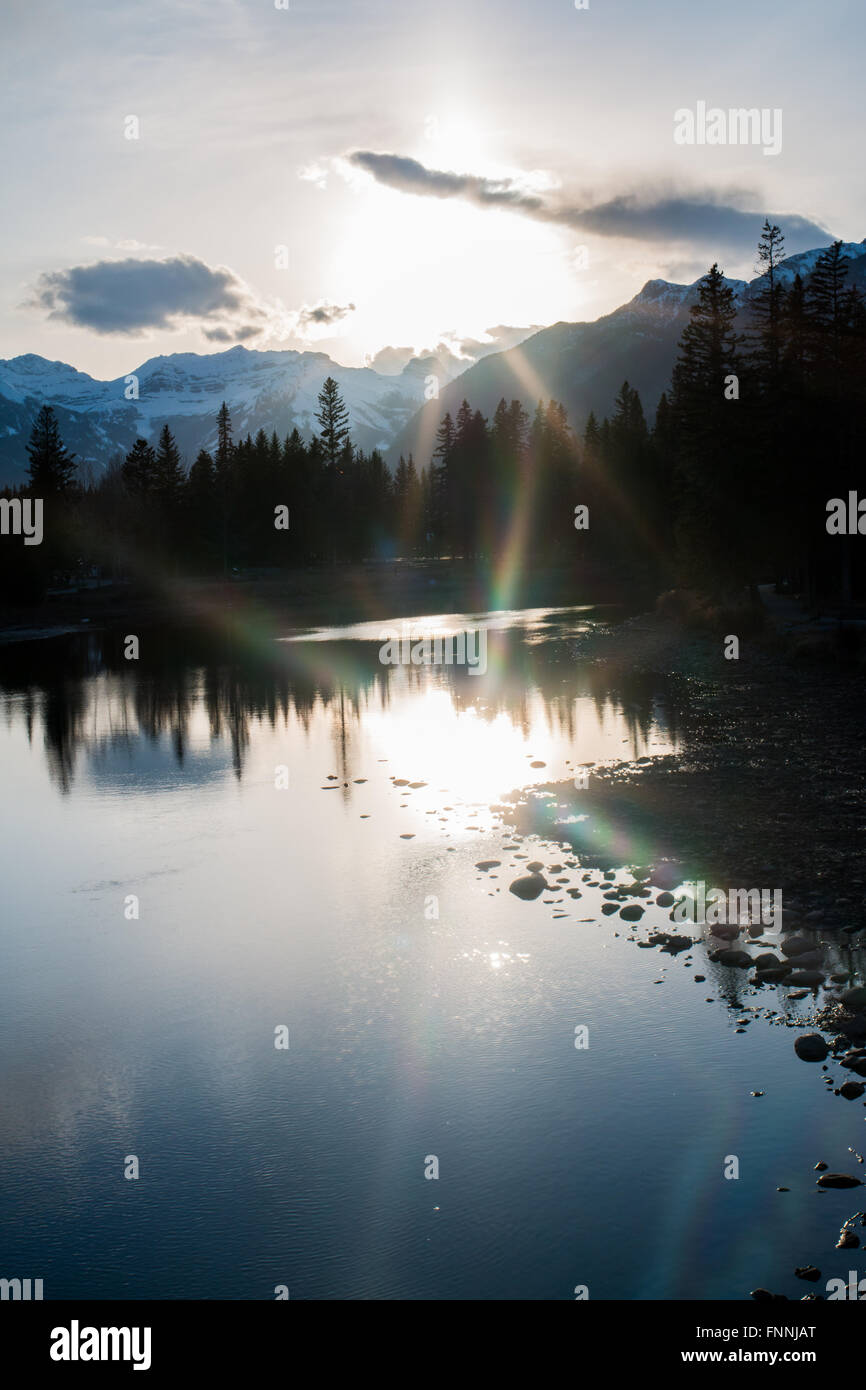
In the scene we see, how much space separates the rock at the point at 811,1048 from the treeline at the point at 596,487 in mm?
43205

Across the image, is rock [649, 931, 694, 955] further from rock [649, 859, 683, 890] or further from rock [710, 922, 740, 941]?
rock [649, 859, 683, 890]

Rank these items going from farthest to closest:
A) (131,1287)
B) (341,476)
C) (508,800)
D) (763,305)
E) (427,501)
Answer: (427,501)
(341,476)
(763,305)
(508,800)
(131,1287)

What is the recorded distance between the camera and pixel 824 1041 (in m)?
12.1

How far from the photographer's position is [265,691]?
44.4m

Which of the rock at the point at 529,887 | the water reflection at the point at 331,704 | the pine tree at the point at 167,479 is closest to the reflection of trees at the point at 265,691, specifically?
the water reflection at the point at 331,704

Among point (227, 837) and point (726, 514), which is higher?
point (726, 514)

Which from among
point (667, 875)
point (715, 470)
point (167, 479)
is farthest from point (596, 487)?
point (667, 875)

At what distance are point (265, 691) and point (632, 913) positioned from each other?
97.8 feet

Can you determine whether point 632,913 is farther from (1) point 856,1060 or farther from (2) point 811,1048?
(1) point 856,1060

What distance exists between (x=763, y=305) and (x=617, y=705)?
3504 cm

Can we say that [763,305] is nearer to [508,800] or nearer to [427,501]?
[508,800]

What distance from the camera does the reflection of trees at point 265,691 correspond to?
34.7 meters

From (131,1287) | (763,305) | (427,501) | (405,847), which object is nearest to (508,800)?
(405,847)

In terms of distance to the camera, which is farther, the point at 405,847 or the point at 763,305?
the point at 763,305
